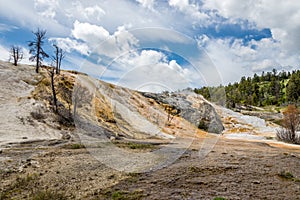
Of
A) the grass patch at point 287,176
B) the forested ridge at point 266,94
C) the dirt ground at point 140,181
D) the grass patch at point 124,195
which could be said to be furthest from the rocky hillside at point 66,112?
the forested ridge at point 266,94

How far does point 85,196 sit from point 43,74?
5248 centimetres

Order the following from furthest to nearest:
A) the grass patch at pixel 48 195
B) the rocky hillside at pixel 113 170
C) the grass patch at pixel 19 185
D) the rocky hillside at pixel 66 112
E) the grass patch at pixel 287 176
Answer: the rocky hillside at pixel 66 112, the grass patch at pixel 287 176, the rocky hillside at pixel 113 170, the grass patch at pixel 19 185, the grass patch at pixel 48 195

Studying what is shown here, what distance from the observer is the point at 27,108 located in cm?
3397

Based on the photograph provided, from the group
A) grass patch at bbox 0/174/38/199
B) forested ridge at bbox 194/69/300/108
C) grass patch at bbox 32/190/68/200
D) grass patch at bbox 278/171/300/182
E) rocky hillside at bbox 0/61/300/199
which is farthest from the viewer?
forested ridge at bbox 194/69/300/108

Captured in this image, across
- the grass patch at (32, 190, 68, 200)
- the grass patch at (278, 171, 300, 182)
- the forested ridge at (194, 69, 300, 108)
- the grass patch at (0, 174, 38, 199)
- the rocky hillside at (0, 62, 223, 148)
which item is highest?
the forested ridge at (194, 69, 300, 108)

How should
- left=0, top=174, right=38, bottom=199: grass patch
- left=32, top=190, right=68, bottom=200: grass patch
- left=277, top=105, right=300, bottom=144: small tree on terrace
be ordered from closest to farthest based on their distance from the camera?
left=32, top=190, right=68, bottom=200: grass patch → left=0, top=174, right=38, bottom=199: grass patch → left=277, top=105, right=300, bottom=144: small tree on terrace

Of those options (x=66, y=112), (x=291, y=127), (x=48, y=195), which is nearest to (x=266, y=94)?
(x=291, y=127)

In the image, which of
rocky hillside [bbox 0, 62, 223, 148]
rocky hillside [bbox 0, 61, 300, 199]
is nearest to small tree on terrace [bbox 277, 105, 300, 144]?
rocky hillside [bbox 0, 62, 223, 148]

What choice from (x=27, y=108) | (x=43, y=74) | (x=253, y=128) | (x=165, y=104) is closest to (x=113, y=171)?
(x=27, y=108)

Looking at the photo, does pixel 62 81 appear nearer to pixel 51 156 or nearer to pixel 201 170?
pixel 51 156

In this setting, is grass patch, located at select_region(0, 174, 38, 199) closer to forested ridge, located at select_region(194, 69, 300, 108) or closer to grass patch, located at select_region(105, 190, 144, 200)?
grass patch, located at select_region(105, 190, 144, 200)

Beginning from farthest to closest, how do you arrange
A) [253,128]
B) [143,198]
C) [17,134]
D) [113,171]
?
[253,128] < [17,134] < [113,171] < [143,198]

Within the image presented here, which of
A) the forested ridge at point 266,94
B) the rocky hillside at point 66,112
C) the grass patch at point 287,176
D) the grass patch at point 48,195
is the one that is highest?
the forested ridge at point 266,94

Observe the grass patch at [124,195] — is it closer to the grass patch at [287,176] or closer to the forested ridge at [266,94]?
the grass patch at [287,176]
